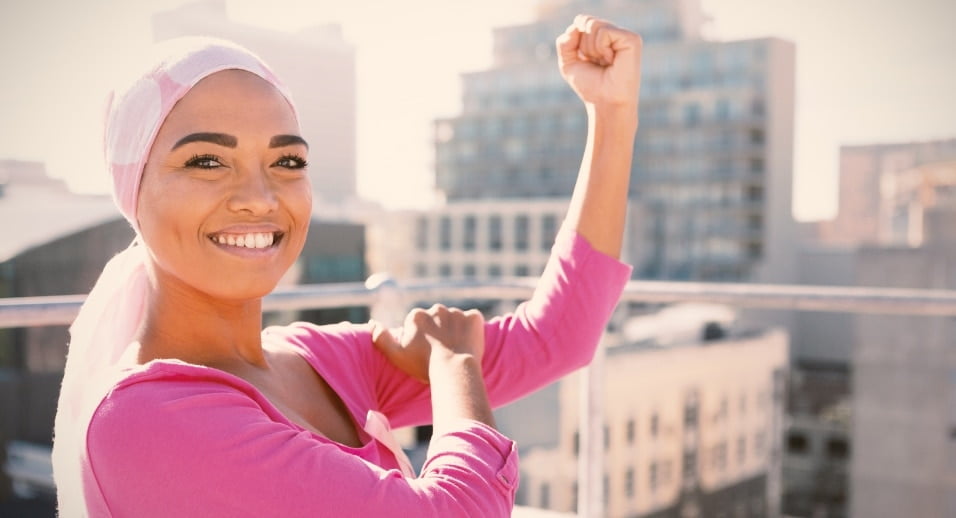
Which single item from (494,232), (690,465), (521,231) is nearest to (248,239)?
(690,465)

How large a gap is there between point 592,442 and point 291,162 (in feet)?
4.16

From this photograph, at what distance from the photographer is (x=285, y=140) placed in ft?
2.60

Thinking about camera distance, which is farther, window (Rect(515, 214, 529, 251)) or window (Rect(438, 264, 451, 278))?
window (Rect(438, 264, 451, 278))

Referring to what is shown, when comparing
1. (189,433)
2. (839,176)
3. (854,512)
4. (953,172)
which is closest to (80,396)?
(189,433)

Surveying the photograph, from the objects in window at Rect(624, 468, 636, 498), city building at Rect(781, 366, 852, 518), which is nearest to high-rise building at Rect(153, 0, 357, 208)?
window at Rect(624, 468, 636, 498)

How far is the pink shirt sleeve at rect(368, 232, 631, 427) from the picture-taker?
1.10 m

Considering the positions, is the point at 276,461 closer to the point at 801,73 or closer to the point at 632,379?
the point at 632,379

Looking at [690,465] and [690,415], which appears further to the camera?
[690,415]

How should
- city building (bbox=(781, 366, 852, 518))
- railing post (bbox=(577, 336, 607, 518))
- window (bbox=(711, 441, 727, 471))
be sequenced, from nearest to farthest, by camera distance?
1. railing post (bbox=(577, 336, 607, 518))
2. window (bbox=(711, 441, 727, 471))
3. city building (bbox=(781, 366, 852, 518))

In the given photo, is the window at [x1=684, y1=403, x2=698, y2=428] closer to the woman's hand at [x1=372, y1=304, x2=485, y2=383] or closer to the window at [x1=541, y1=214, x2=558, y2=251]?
the window at [x1=541, y1=214, x2=558, y2=251]

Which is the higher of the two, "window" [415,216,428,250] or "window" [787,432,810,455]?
"window" [415,216,428,250]

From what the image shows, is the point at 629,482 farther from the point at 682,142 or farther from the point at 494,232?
the point at 682,142

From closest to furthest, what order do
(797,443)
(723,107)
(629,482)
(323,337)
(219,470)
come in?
(219,470) < (323,337) < (629,482) < (797,443) < (723,107)

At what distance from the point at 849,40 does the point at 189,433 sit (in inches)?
2261
